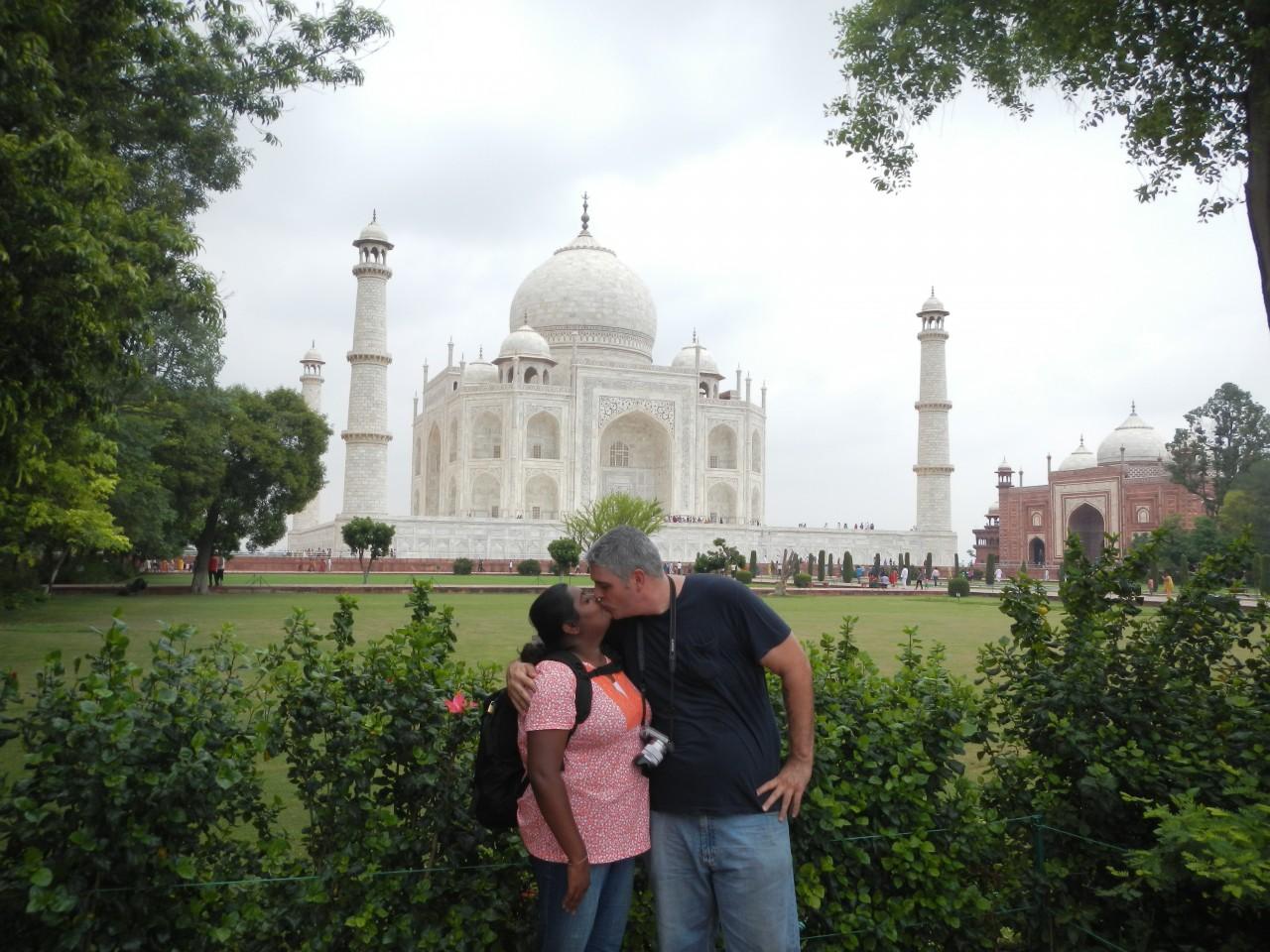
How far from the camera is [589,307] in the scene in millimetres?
38719

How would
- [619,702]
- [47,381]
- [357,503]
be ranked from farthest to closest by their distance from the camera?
[357,503] < [47,381] < [619,702]

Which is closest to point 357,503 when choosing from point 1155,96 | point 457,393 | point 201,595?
point 457,393

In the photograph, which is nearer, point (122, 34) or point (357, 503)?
point (122, 34)

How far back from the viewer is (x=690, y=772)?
80.2 inches

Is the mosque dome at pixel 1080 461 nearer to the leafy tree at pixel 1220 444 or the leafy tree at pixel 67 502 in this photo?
the leafy tree at pixel 1220 444

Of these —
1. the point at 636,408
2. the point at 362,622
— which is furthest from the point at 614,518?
the point at 636,408

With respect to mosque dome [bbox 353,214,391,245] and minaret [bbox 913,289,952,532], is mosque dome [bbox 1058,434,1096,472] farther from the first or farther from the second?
mosque dome [bbox 353,214,391,245]

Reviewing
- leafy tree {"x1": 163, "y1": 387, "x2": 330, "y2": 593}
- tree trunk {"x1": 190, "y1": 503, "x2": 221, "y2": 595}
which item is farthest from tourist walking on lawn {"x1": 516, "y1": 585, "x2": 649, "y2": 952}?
tree trunk {"x1": 190, "y1": 503, "x2": 221, "y2": 595}

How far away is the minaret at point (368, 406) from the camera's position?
2992 centimetres

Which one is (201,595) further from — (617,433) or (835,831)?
(617,433)

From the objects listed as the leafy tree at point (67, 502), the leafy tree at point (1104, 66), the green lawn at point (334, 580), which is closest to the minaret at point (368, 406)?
the green lawn at point (334, 580)

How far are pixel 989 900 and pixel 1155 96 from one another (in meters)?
3.82

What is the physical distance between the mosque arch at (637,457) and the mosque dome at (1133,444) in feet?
52.3

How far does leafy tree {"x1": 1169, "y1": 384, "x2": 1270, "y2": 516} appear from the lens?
2847cm
